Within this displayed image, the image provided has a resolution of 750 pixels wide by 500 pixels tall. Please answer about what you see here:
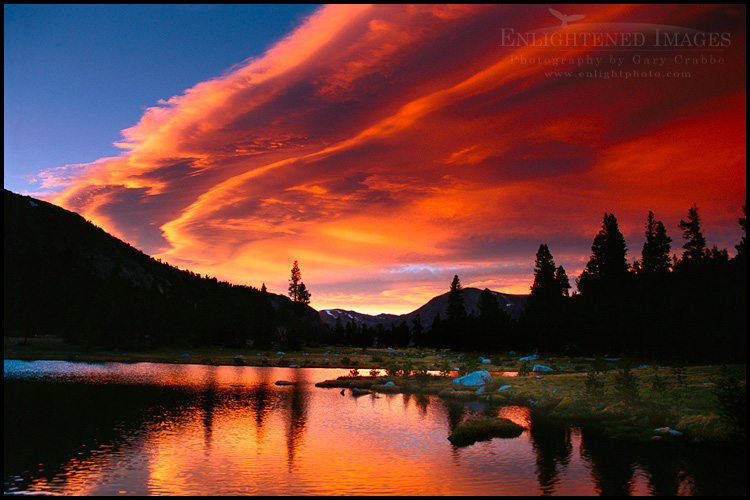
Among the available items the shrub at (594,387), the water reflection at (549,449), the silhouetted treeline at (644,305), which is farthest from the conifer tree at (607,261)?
the water reflection at (549,449)

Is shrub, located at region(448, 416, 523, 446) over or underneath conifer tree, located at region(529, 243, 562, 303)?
underneath

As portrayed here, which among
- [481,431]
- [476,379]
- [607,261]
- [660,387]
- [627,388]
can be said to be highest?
[607,261]

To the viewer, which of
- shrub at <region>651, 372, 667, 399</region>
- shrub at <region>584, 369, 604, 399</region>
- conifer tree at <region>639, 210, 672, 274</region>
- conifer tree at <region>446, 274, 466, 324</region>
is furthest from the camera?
conifer tree at <region>446, 274, 466, 324</region>

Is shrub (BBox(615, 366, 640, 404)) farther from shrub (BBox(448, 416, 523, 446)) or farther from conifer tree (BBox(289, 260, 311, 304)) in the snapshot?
conifer tree (BBox(289, 260, 311, 304))

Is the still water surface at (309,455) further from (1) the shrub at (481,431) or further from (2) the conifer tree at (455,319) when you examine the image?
(2) the conifer tree at (455,319)

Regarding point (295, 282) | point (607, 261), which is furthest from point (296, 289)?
point (607, 261)

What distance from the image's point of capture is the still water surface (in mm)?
19953

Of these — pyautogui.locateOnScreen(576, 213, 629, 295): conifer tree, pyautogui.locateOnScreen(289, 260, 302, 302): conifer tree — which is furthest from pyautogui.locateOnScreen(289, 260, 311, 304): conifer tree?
pyautogui.locateOnScreen(576, 213, 629, 295): conifer tree

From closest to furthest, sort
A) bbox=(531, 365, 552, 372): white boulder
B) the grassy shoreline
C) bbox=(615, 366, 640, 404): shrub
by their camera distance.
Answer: the grassy shoreline
bbox=(615, 366, 640, 404): shrub
bbox=(531, 365, 552, 372): white boulder

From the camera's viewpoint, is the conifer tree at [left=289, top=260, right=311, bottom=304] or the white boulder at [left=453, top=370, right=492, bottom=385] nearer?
the white boulder at [left=453, top=370, right=492, bottom=385]

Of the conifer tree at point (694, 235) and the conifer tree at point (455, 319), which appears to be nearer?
the conifer tree at point (694, 235)

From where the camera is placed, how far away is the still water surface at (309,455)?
1995 cm

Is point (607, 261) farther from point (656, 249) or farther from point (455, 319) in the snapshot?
point (455, 319)

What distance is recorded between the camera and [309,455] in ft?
83.4
